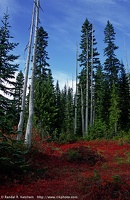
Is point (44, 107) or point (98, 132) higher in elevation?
point (44, 107)

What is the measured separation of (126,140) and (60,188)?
17.2 metres

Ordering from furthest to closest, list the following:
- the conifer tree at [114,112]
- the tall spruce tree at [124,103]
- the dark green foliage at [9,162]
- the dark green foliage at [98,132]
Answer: the tall spruce tree at [124,103], the conifer tree at [114,112], the dark green foliage at [98,132], the dark green foliage at [9,162]

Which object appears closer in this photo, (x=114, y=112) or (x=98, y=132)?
(x=98, y=132)

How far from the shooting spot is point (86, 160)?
43.6 ft

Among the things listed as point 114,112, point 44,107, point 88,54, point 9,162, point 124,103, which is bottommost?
point 9,162

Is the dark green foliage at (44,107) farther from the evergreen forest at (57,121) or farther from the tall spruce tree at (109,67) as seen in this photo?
the tall spruce tree at (109,67)

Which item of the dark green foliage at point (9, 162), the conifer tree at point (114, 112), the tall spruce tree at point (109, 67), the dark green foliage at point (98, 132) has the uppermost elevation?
the tall spruce tree at point (109, 67)

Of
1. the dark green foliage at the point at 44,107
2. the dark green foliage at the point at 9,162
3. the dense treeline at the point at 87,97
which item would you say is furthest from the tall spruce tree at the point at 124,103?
the dark green foliage at the point at 9,162

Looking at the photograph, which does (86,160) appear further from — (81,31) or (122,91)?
(81,31)

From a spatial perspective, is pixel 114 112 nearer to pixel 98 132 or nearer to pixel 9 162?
pixel 98 132

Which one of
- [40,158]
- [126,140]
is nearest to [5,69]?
[40,158]

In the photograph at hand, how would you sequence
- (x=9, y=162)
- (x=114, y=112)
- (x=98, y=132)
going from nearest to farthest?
(x=9, y=162) < (x=98, y=132) < (x=114, y=112)

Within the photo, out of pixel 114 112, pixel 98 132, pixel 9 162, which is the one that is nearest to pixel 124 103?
pixel 114 112

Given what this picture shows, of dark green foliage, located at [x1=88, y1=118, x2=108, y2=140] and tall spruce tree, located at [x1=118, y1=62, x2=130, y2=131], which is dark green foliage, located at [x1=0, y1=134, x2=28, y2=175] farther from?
tall spruce tree, located at [x1=118, y1=62, x2=130, y2=131]
